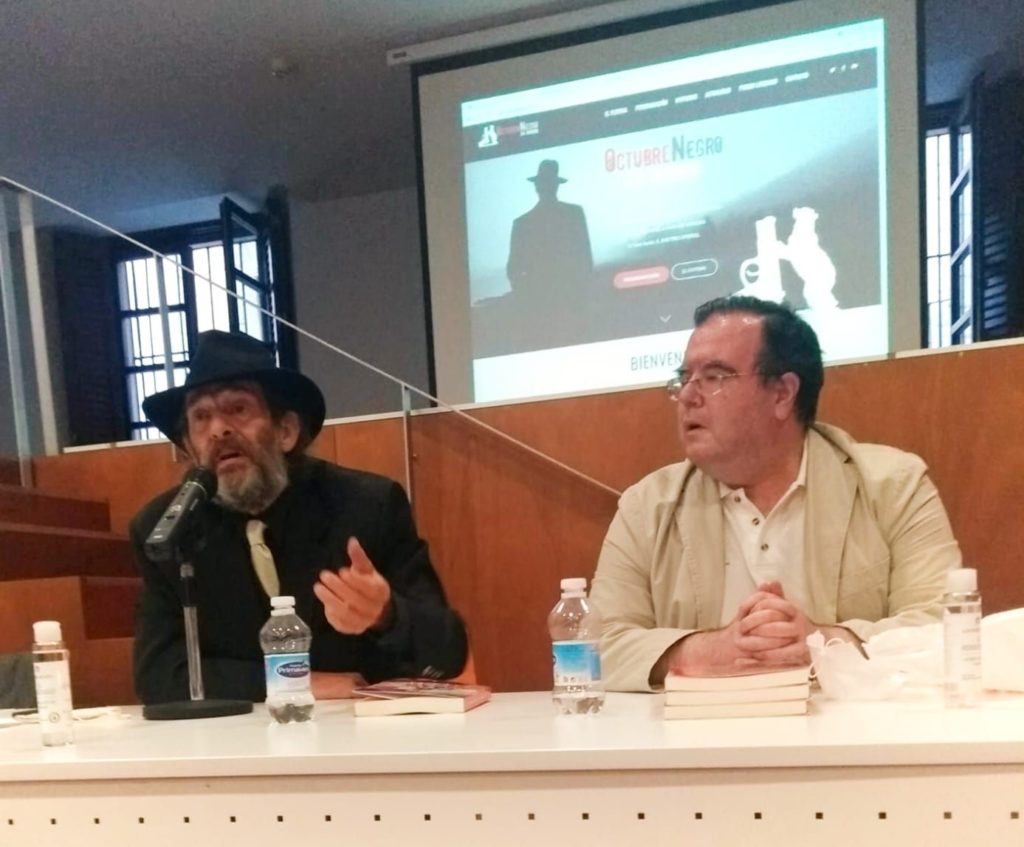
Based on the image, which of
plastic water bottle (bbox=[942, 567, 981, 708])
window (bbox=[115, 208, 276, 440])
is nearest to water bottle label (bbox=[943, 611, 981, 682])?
plastic water bottle (bbox=[942, 567, 981, 708])

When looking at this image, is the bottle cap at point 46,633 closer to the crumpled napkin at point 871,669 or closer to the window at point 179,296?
the crumpled napkin at point 871,669

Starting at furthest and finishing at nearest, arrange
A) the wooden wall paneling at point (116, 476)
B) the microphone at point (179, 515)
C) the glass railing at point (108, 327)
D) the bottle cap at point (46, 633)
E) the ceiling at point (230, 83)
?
the ceiling at point (230, 83) → the glass railing at point (108, 327) → the wooden wall paneling at point (116, 476) → the microphone at point (179, 515) → the bottle cap at point (46, 633)

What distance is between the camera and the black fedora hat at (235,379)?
1834 millimetres

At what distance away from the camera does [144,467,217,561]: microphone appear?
1329 millimetres

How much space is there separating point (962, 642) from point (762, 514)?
0.63 m

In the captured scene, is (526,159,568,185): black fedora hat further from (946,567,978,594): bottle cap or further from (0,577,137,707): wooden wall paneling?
(946,567,978,594): bottle cap

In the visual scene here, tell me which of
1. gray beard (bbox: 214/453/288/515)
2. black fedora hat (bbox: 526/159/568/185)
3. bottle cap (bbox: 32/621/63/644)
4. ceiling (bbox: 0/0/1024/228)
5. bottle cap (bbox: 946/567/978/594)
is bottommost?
bottle cap (bbox: 32/621/63/644)

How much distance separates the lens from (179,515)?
4.48ft

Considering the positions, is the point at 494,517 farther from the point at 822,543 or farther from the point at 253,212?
the point at 253,212

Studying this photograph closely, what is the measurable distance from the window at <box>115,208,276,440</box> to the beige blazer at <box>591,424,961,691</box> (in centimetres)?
395

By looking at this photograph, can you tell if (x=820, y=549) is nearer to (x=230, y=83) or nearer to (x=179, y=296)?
(x=230, y=83)

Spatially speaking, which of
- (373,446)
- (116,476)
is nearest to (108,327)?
(116,476)

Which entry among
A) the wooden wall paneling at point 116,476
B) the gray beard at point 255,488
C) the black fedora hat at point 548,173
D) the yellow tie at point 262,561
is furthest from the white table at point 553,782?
the black fedora hat at point 548,173

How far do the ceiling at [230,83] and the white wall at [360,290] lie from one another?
28 centimetres
